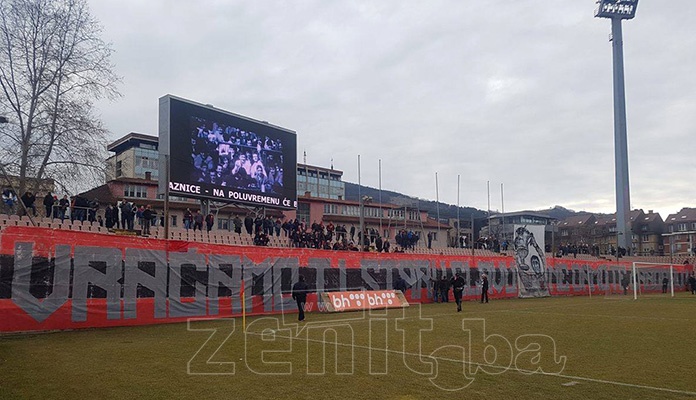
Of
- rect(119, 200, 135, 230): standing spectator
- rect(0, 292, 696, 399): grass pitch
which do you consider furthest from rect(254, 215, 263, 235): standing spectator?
rect(0, 292, 696, 399): grass pitch

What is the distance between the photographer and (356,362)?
11688mm

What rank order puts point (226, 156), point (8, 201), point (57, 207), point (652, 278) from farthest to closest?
point (652, 278) < point (226, 156) < point (8, 201) < point (57, 207)

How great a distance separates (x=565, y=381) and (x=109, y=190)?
51539 mm

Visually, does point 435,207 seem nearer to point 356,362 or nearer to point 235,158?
point 235,158

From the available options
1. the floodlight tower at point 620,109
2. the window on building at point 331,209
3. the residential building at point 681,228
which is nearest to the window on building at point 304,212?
the window on building at point 331,209

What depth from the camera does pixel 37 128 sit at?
101ft

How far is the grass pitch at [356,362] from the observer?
29.8 feet

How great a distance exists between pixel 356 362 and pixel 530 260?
3461cm

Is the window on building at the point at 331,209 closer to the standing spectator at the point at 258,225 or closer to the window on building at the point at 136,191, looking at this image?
the window on building at the point at 136,191

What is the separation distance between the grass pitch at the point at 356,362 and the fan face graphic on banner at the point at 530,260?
23.4 m

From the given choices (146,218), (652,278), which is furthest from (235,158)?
(652,278)

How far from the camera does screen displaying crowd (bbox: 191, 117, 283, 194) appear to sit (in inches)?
1101

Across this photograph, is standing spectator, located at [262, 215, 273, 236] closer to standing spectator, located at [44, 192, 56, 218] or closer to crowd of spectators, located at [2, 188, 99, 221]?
crowd of spectators, located at [2, 188, 99, 221]

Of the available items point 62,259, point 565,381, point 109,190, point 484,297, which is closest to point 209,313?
point 62,259
